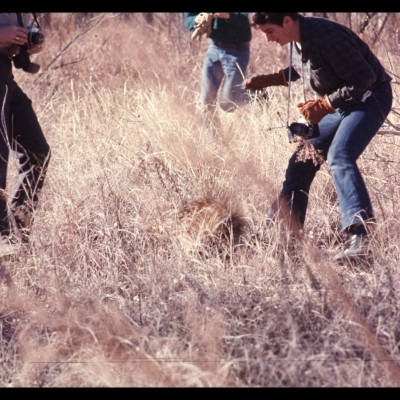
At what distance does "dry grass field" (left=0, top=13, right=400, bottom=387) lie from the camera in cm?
360

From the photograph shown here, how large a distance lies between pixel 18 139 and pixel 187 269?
144cm

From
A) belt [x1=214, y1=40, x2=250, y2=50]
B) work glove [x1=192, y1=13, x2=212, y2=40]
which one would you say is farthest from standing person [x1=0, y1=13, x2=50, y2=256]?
belt [x1=214, y1=40, x2=250, y2=50]

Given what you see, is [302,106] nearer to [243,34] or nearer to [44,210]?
[44,210]

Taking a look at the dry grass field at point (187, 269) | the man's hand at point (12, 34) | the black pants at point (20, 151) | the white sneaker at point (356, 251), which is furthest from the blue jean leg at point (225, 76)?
the white sneaker at point (356, 251)

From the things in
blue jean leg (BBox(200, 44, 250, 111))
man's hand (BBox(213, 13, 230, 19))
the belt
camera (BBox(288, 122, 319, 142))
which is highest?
camera (BBox(288, 122, 319, 142))

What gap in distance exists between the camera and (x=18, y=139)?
528 cm

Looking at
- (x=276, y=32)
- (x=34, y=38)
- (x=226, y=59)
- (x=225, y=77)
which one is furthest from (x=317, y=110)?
(x=225, y=77)

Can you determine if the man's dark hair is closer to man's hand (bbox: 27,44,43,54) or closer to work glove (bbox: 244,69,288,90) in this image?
work glove (bbox: 244,69,288,90)

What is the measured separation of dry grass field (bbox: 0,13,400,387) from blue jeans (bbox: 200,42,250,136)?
201 millimetres

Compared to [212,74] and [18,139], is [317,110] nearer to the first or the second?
[18,139]

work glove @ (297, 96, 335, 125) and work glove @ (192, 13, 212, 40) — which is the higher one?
work glove @ (297, 96, 335, 125)

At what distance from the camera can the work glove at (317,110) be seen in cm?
461

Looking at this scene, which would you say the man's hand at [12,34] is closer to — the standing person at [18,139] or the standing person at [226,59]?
the standing person at [18,139]
